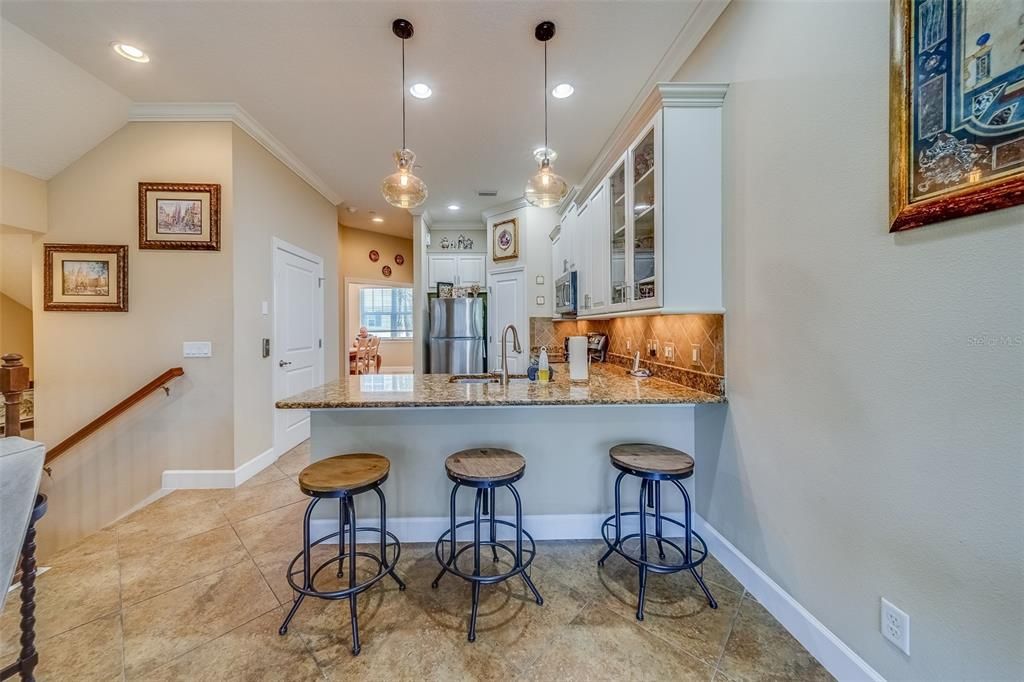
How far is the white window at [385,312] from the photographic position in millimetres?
8797

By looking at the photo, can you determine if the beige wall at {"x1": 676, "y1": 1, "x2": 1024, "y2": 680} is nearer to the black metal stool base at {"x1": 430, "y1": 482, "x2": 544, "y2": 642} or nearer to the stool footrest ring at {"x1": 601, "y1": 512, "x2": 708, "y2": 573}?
the stool footrest ring at {"x1": 601, "y1": 512, "x2": 708, "y2": 573}

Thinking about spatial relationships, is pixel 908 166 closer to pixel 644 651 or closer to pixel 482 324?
pixel 644 651

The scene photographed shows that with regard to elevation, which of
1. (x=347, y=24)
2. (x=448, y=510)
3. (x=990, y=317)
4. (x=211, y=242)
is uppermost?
(x=347, y=24)

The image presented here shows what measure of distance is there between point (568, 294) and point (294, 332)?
293 cm

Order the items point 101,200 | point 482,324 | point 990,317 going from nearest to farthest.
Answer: point 990,317
point 101,200
point 482,324

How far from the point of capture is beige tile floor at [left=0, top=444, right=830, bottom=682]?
1347 millimetres

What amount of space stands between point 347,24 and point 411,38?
346 millimetres

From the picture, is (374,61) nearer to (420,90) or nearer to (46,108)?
(420,90)

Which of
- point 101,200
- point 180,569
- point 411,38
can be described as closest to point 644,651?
point 180,569

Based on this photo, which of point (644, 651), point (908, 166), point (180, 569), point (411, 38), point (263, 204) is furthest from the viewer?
point (263, 204)

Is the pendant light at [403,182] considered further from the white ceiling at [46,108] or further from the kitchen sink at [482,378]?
the white ceiling at [46,108]

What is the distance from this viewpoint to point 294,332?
12.4ft

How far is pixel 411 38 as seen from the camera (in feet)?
6.84

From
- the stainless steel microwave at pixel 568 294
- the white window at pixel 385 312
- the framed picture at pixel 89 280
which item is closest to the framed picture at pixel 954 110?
the stainless steel microwave at pixel 568 294
